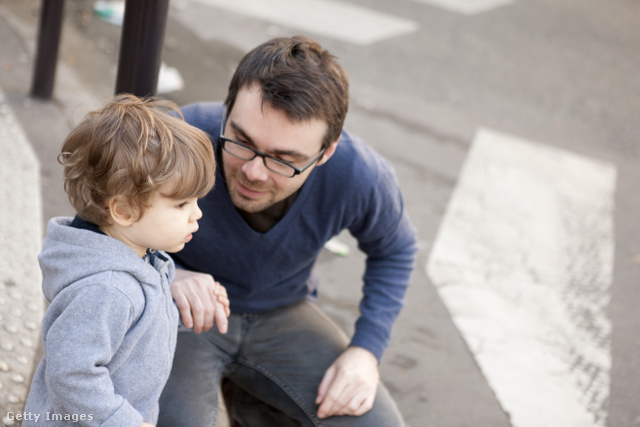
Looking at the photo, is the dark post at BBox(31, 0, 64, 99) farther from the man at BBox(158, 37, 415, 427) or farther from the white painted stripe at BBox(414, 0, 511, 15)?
the white painted stripe at BBox(414, 0, 511, 15)

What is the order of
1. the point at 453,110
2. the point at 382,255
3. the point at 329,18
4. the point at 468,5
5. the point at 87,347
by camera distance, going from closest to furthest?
the point at 87,347 < the point at 382,255 < the point at 453,110 < the point at 329,18 < the point at 468,5

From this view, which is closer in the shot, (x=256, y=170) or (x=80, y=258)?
(x=80, y=258)

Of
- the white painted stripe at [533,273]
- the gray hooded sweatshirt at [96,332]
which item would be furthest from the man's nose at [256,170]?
the white painted stripe at [533,273]

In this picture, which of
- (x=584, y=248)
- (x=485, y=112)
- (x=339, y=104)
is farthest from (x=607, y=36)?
(x=339, y=104)

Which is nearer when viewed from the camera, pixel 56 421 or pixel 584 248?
pixel 56 421

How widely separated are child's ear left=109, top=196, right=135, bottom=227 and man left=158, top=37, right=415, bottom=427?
1.36 ft

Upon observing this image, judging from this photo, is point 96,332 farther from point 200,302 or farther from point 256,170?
point 256,170

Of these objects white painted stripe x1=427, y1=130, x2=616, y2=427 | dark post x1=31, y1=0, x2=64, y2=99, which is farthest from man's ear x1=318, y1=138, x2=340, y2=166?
dark post x1=31, y1=0, x2=64, y2=99

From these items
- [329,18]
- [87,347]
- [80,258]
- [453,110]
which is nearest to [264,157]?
[80,258]

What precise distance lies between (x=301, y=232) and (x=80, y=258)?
2.85 ft

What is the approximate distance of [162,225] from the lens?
1527 mm

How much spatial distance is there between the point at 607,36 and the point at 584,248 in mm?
4489

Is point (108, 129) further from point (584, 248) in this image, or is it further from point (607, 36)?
point (607, 36)

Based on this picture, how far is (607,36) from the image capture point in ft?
25.3
